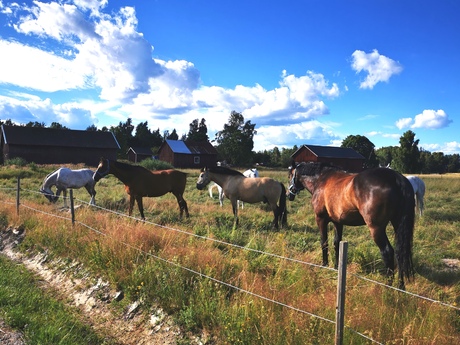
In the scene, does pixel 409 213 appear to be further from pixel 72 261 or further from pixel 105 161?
pixel 105 161

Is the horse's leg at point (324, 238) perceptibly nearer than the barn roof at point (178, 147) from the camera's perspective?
Yes

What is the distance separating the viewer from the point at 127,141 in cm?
8069

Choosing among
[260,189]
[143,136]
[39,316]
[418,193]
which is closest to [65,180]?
[260,189]

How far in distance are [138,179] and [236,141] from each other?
183 ft

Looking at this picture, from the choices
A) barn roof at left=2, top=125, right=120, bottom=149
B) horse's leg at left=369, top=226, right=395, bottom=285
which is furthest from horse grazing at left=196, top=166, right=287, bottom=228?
barn roof at left=2, top=125, right=120, bottom=149

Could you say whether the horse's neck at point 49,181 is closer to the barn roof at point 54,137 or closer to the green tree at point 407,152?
the barn roof at point 54,137

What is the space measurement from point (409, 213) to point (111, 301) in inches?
177

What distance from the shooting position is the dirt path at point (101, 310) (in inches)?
151

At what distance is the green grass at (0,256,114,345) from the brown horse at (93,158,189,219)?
192 inches

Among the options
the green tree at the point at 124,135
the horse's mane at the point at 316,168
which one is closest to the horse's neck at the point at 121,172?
the horse's mane at the point at 316,168

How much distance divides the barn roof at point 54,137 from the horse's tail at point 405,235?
45.6m

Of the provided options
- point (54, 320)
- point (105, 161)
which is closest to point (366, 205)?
point (54, 320)

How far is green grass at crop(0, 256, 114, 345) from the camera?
144 inches

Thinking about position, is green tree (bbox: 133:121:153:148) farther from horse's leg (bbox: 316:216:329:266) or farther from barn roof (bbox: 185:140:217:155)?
horse's leg (bbox: 316:216:329:266)
